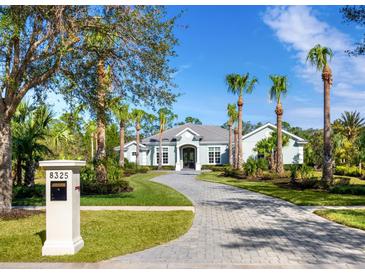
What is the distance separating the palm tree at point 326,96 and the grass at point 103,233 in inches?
422

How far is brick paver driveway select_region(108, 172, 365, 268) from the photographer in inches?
250

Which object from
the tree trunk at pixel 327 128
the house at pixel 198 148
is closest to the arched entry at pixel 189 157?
the house at pixel 198 148

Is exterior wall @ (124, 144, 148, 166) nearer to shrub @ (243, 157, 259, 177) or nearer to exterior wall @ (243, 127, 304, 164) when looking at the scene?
exterior wall @ (243, 127, 304, 164)

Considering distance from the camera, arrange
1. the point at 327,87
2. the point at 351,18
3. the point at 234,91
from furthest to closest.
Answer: the point at 234,91
the point at 327,87
the point at 351,18

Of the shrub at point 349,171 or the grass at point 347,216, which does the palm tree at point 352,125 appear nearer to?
the shrub at point 349,171

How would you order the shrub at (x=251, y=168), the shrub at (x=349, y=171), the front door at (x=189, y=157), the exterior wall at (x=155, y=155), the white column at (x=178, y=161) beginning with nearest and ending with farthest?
1. the shrub at (x=251, y=168)
2. the shrub at (x=349, y=171)
3. the white column at (x=178, y=161)
4. the exterior wall at (x=155, y=155)
5. the front door at (x=189, y=157)

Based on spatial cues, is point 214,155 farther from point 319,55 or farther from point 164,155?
point 319,55

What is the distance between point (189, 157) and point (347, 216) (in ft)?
125

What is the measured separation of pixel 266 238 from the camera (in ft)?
27.0

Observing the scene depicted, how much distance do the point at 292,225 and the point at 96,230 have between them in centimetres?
501

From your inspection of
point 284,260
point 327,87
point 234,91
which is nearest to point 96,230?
point 284,260

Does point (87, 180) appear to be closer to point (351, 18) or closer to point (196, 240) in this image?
point (196, 240)

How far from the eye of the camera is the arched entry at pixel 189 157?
48.7 metres

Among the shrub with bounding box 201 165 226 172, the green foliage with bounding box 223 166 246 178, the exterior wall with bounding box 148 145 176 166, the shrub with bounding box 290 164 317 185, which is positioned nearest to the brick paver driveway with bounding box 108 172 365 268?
the shrub with bounding box 290 164 317 185
